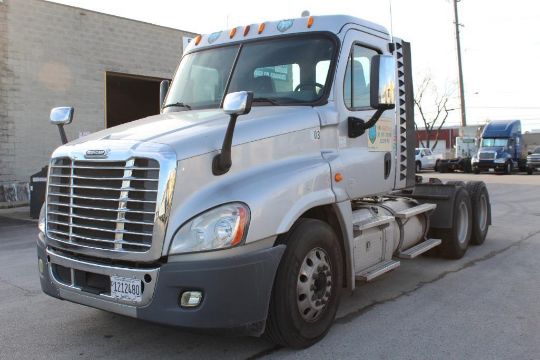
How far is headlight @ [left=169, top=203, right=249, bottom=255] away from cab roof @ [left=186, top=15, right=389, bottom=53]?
2.22 meters

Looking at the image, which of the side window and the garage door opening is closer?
the side window

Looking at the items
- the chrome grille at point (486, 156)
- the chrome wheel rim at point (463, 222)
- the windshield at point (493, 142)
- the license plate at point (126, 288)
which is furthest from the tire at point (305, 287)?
the windshield at point (493, 142)

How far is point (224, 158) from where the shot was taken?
3.67 metres

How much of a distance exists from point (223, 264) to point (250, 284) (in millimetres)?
259

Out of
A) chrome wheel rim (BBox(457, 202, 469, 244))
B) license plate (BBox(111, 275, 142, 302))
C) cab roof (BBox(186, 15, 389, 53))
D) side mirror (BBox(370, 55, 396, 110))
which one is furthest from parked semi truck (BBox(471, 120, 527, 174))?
license plate (BBox(111, 275, 142, 302))

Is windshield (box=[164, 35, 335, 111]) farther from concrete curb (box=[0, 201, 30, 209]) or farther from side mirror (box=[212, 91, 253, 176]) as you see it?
concrete curb (box=[0, 201, 30, 209])

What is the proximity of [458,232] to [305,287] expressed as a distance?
4.20m

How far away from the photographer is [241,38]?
17.1ft

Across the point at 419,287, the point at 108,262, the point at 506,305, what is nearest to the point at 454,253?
the point at 419,287

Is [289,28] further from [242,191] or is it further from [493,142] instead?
[493,142]

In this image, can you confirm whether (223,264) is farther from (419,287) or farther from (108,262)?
(419,287)

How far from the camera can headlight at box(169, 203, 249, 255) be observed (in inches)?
137

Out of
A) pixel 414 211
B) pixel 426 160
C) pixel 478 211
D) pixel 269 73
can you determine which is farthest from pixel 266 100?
pixel 426 160

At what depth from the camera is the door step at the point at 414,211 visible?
5.95 meters
